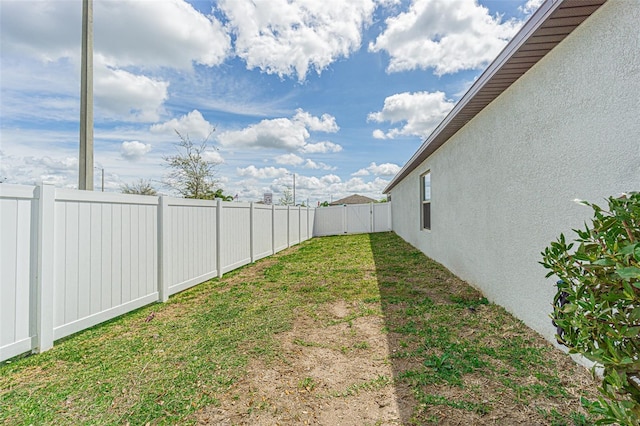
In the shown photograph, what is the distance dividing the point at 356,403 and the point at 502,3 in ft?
17.7

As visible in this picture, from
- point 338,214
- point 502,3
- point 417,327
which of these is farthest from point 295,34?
point 338,214

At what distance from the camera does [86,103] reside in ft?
15.3

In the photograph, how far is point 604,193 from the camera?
232cm

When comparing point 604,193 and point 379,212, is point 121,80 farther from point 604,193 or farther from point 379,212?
point 379,212

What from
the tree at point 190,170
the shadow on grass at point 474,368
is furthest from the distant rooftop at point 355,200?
the shadow on grass at point 474,368

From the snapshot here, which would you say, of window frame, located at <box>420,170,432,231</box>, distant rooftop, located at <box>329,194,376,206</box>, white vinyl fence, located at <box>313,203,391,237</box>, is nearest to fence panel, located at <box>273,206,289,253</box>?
window frame, located at <box>420,170,432,231</box>

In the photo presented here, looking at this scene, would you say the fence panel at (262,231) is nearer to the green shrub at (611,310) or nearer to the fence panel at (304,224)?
the fence panel at (304,224)

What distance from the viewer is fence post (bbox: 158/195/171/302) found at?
477 cm

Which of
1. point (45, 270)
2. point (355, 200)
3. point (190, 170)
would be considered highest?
point (355, 200)

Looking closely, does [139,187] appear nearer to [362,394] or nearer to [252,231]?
[252,231]

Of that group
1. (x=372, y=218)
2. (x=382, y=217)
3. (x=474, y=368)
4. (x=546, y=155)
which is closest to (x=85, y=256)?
(x=474, y=368)

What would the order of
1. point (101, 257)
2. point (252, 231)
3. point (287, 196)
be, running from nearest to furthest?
point (101, 257), point (252, 231), point (287, 196)

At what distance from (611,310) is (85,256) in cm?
463

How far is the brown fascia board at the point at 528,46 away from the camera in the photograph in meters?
2.35
